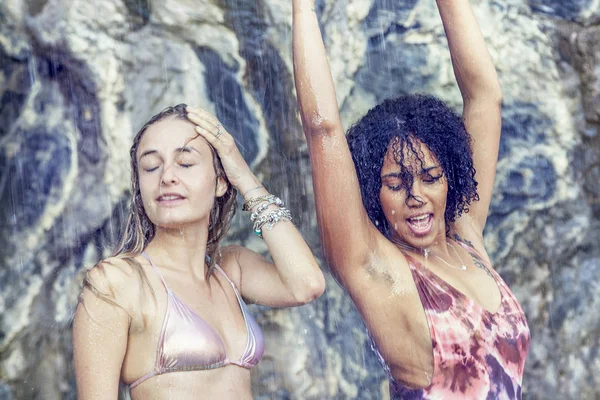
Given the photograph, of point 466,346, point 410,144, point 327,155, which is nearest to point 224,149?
point 327,155

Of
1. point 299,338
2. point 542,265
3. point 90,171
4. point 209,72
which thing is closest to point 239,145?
point 209,72

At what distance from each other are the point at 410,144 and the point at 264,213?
1.95 ft

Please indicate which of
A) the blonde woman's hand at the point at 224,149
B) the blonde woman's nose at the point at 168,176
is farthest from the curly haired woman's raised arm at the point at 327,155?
the blonde woman's nose at the point at 168,176

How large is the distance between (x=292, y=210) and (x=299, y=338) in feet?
1.90

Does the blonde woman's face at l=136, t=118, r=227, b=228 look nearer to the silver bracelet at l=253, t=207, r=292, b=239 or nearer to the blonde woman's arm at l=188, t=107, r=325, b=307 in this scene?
the blonde woman's arm at l=188, t=107, r=325, b=307

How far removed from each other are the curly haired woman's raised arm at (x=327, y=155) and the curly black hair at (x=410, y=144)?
7.4 inches

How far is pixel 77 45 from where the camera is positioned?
12.7 ft

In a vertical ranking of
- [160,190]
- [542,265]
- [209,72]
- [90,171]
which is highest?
[209,72]

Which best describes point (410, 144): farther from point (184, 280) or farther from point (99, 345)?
point (99, 345)

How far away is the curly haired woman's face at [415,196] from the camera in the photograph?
315cm

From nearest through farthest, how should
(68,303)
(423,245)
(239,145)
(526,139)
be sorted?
(423,245)
(68,303)
(239,145)
(526,139)

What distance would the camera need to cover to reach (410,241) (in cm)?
321

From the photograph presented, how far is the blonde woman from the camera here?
103 inches

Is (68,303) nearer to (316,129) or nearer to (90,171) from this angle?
(90,171)
